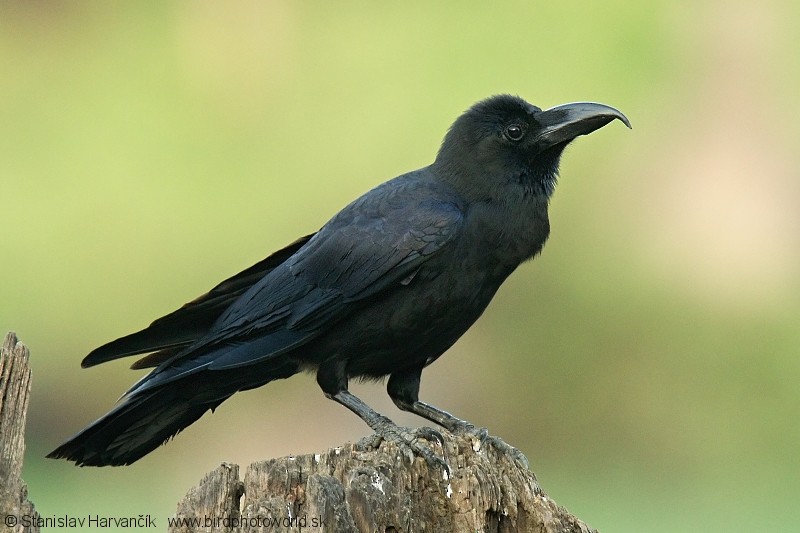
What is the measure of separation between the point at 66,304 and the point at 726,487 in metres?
5.79

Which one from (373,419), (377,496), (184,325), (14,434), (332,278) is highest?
(332,278)

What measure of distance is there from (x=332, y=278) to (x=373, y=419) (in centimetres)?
72

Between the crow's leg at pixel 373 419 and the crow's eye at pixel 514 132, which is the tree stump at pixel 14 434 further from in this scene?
the crow's eye at pixel 514 132

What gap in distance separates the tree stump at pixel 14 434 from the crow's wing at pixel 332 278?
1.51 meters

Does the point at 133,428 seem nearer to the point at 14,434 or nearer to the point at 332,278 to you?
the point at 332,278

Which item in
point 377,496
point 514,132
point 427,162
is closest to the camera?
point 377,496

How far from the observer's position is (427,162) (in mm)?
12203

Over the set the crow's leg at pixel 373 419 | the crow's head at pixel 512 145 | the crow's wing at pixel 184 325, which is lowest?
the crow's leg at pixel 373 419

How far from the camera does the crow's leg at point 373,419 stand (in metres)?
5.32

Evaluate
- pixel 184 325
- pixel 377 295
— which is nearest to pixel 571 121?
pixel 377 295

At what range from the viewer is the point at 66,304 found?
12336 millimetres

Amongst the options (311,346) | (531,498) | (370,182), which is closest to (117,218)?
(370,182)

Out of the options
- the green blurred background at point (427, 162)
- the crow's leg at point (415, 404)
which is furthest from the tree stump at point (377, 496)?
the green blurred background at point (427, 162)

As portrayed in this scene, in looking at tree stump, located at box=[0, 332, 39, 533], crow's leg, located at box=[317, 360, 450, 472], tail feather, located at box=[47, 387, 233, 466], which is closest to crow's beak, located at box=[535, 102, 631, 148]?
crow's leg, located at box=[317, 360, 450, 472]
